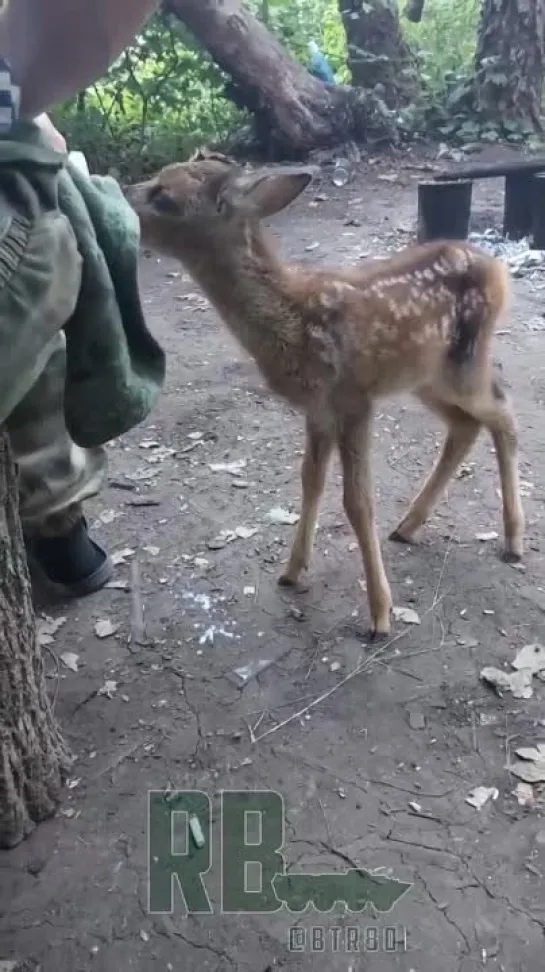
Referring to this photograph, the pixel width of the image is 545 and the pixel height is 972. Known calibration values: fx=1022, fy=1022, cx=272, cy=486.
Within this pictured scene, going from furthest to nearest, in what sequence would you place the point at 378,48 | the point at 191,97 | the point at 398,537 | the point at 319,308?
the point at 378,48
the point at 191,97
the point at 398,537
the point at 319,308

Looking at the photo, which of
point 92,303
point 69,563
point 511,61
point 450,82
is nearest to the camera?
point 92,303

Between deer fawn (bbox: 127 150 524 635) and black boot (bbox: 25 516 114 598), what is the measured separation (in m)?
0.81

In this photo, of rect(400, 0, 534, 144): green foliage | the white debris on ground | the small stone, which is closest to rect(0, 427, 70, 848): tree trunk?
the small stone

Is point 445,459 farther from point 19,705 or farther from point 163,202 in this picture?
point 19,705

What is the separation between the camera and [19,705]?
8.23 feet

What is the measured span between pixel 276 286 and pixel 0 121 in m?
1.36

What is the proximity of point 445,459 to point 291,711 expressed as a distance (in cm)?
120

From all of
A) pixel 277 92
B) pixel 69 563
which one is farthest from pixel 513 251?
pixel 69 563

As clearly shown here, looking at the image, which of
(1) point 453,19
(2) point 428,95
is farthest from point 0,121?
(1) point 453,19

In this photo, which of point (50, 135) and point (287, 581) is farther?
point (287, 581)

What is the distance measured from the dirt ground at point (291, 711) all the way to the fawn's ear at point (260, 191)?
0.57 m

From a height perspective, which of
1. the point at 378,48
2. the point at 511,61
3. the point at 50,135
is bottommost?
the point at 511,61

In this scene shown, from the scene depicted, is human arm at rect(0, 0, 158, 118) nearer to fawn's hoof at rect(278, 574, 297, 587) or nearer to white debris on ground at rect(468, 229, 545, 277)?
fawn's hoof at rect(278, 574, 297, 587)

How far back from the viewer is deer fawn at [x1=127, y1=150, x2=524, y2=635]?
3.23 metres
